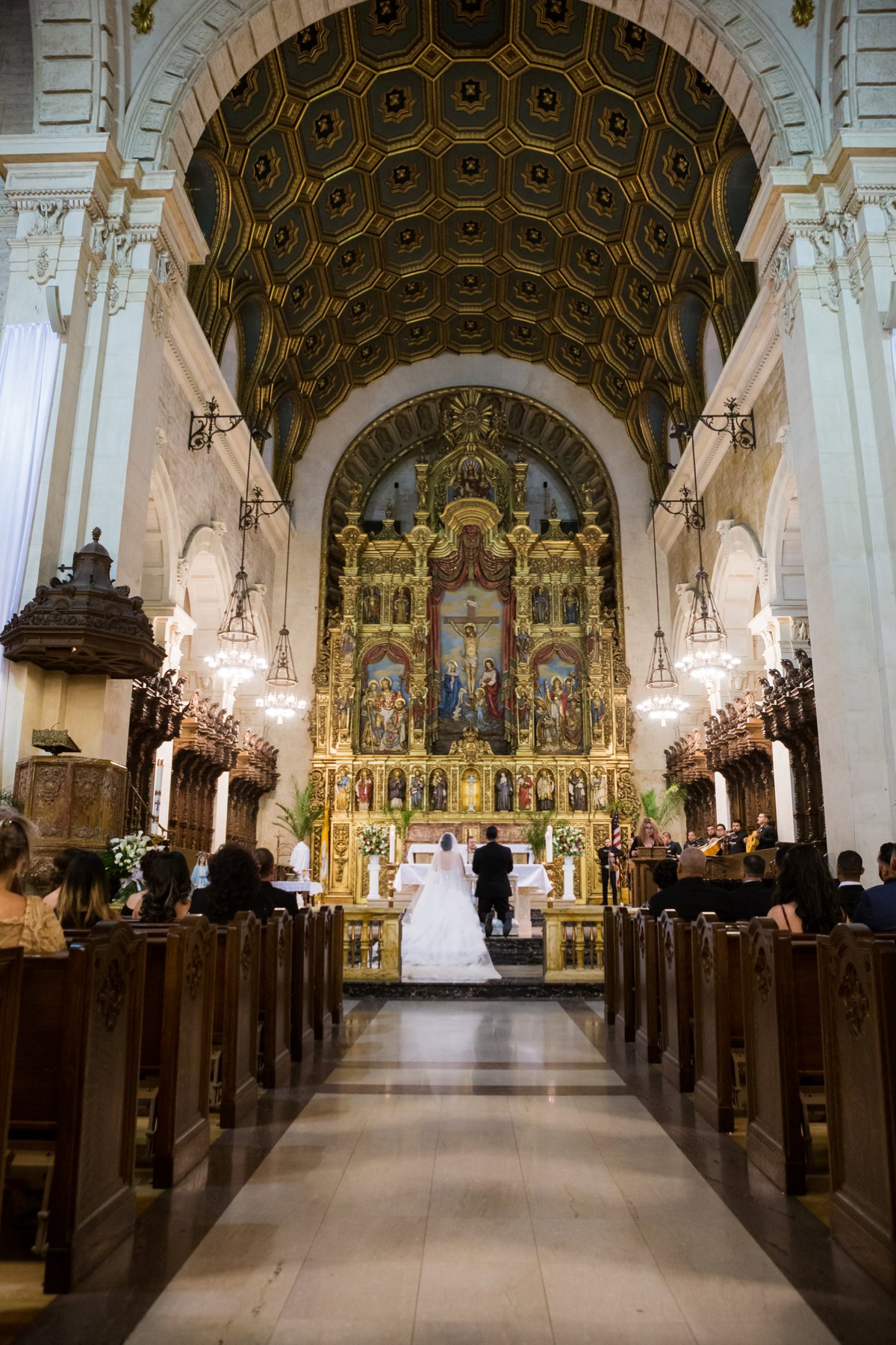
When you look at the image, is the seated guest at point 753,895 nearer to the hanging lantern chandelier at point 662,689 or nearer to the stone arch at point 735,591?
the stone arch at point 735,591

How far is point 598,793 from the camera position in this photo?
1919cm

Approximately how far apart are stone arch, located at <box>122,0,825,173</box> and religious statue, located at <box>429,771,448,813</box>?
1170cm

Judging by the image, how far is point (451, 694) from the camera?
2056cm

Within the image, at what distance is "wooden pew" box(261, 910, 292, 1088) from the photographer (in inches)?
219

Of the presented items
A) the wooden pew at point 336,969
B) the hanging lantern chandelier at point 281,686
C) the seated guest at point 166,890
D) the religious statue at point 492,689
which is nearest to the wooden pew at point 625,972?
the wooden pew at point 336,969

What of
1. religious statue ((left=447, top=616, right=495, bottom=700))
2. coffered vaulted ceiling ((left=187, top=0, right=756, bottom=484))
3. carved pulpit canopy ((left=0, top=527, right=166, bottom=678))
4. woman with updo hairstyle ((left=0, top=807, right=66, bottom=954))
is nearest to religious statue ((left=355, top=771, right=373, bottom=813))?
religious statue ((left=447, top=616, right=495, bottom=700))

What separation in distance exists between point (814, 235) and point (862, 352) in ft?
4.68

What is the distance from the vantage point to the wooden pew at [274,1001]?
556 cm

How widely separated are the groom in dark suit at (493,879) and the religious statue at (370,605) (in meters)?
9.60

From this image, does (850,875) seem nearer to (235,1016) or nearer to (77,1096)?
(235,1016)

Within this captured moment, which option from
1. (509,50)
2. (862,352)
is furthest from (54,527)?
(509,50)

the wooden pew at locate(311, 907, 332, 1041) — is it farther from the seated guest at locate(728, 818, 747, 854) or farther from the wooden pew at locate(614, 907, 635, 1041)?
the seated guest at locate(728, 818, 747, 854)

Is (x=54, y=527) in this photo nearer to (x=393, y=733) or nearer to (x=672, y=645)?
(x=393, y=733)

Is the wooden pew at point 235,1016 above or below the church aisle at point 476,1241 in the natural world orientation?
above
